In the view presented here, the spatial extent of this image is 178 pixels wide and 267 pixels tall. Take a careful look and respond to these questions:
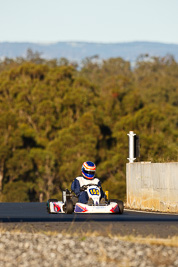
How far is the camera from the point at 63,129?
6838 cm

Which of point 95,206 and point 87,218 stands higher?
point 95,206

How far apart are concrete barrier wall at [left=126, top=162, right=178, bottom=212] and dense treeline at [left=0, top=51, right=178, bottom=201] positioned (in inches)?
1161

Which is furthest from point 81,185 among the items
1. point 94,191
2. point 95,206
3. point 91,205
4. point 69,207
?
point 95,206

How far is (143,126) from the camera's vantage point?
70000 millimetres

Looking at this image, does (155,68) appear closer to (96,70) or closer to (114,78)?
(96,70)

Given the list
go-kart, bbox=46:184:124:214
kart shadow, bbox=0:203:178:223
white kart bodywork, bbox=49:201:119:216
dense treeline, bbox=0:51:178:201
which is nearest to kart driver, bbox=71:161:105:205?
go-kart, bbox=46:184:124:214

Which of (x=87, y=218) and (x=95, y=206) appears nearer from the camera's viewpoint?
(x=87, y=218)

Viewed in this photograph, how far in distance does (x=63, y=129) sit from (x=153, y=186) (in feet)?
152

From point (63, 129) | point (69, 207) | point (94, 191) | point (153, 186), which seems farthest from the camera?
point (63, 129)

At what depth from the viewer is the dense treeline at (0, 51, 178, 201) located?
63.7m

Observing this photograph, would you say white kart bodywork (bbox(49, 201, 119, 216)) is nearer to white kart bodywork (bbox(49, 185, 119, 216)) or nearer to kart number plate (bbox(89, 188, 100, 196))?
white kart bodywork (bbox(49, 185, 119, 216))

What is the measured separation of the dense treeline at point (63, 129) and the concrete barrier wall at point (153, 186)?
29.5 m

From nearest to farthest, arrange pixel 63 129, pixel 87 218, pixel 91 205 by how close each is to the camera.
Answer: pixel 87 218 → pixel 91 205 → pixel 63 129

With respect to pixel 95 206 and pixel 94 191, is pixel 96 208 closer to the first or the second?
pixel 95 206
